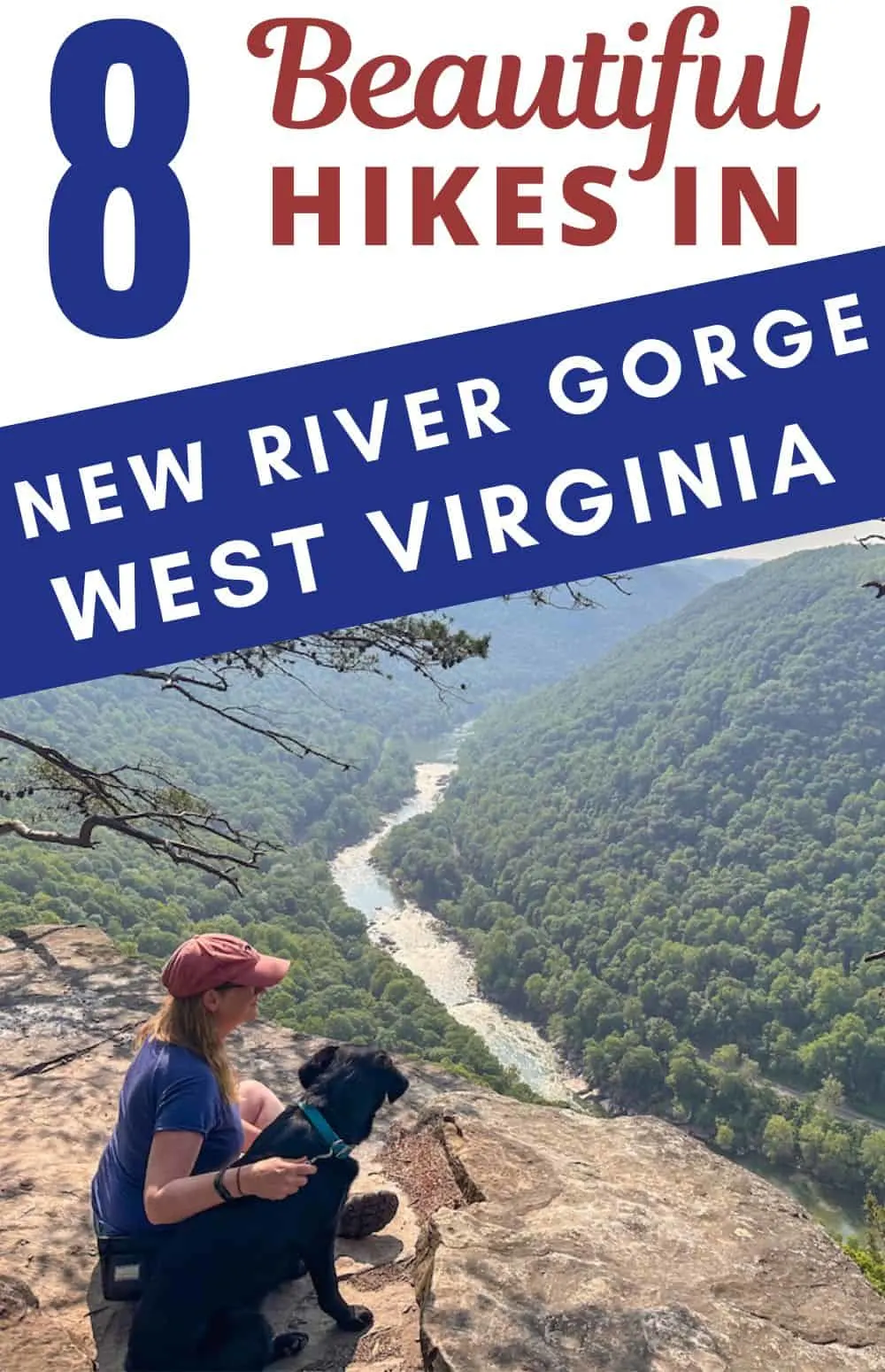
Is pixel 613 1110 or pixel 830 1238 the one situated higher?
pixel 830 1238

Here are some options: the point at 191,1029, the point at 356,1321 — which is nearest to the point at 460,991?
the point at 356,1321

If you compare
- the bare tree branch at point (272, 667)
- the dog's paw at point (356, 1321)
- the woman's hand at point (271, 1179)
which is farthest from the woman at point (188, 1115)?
the bare tree branch at point (272, 667)

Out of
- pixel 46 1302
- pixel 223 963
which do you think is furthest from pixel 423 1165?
pixel 223 963

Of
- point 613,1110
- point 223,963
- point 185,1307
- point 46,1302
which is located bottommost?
point 613,1110

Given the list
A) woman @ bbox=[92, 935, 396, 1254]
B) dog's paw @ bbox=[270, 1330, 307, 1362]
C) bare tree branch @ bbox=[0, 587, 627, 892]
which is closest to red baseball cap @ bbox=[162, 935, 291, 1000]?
woman @ bbox=[92, 935, 396, 1254]

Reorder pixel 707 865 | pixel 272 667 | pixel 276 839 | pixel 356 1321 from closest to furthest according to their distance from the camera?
pixel 356 1321 → pixel 272 667 → pixel 276 839 → pixel 707 865

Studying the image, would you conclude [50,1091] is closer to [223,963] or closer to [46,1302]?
[46,1302]

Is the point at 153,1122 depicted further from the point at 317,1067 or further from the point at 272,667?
the point at 272,667

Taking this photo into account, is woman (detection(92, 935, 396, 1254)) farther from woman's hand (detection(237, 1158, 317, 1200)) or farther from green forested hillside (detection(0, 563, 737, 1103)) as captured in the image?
green forested hillside (detection(0, 563, 737, 1103))
